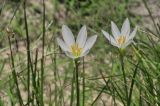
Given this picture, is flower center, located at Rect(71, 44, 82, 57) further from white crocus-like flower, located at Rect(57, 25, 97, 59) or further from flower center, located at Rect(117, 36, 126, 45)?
flower center, located at Rect(117, 36, 126, 45)

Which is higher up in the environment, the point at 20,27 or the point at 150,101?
the point at 20,27

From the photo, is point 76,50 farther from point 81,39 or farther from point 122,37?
point 122,37

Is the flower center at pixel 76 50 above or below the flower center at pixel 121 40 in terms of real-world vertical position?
below

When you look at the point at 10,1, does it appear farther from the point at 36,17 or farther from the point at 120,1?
the point at 120,1

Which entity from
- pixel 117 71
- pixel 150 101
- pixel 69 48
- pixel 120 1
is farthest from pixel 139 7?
pixel 69 48

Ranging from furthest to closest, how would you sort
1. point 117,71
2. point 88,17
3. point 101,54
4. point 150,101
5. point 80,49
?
point 88,17 → point 101,54 → point 117,71 → point 150,101 → point 80,49

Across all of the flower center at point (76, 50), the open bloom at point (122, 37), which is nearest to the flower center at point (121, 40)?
the open bloom at point (122, 37)

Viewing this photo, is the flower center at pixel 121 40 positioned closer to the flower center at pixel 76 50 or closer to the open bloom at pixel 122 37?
the open bloom at pixel 122 37

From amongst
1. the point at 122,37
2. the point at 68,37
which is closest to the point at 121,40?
the point at 122,37

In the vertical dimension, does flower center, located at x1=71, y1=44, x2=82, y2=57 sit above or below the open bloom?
below

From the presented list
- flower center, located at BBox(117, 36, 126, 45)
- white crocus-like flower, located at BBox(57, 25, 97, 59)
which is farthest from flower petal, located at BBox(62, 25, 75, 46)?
flower center, located at BBox(117, 36, 126, 45)

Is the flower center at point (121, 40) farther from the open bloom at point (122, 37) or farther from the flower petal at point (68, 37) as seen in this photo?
the flower petal at point (68, 37)
